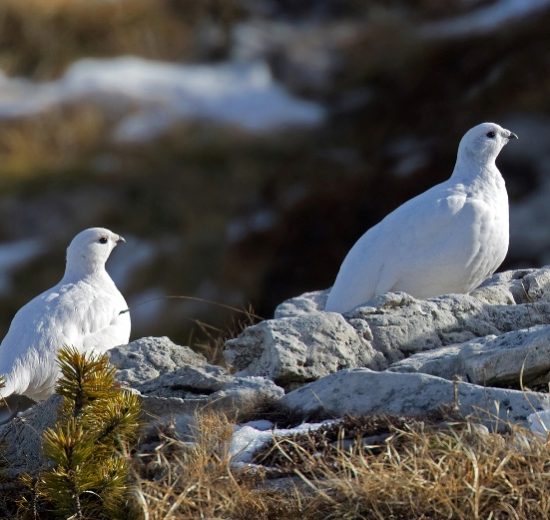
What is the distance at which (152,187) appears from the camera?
27484 mm

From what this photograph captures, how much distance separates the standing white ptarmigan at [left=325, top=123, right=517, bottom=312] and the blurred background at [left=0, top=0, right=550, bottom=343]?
15.3 meters

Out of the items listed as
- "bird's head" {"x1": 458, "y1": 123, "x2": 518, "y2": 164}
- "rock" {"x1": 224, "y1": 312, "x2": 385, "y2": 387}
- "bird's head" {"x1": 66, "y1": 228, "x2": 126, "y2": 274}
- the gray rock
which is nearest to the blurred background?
"bird's head" {"x1": 66, "y1": 228, "x2": 126, "y2": 274}

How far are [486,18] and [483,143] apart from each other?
68.3 feet

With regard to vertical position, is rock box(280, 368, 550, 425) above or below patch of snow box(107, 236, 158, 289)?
below

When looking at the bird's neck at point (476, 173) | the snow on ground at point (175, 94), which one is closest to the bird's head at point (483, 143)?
the bird's neck at point (476, 173)

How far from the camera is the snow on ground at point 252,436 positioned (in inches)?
212

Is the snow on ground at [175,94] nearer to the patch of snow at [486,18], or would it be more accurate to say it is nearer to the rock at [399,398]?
the patch of snow at [486,18]

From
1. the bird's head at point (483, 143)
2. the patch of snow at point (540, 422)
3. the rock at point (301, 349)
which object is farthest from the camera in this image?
the bird's head at point (483, 143)

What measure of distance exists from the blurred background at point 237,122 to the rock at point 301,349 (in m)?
17.1

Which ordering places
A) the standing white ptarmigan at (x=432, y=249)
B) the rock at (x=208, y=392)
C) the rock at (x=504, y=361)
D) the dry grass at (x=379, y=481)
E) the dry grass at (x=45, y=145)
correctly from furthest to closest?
the dry grass at (x=45, y=145) → the standing white ptarmigan at (x=432, y=249) → the rock at (x=504, y=361) → the rock at (x=208, y=392) → the dry grass at (x=379, y=481)

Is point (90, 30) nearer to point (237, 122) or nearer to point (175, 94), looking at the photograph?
point (175, 94)

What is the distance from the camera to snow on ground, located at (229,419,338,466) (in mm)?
5395

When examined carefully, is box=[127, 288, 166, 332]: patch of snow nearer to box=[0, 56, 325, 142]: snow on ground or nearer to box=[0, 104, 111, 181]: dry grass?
box=[0, 104, 111, 181]: dry grass

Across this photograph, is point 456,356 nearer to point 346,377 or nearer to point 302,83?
point 346,377
